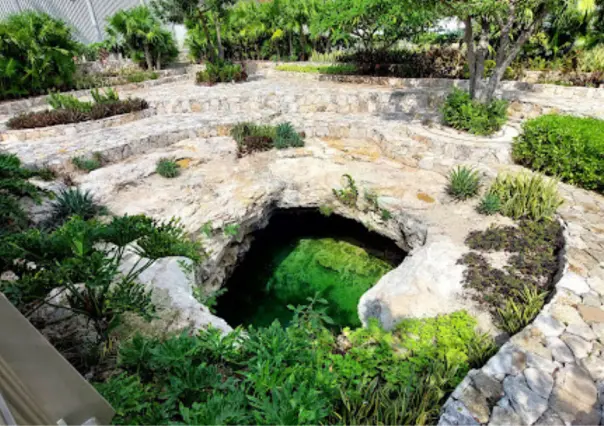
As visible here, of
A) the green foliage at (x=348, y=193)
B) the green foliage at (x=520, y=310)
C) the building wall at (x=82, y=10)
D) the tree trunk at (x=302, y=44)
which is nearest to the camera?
the green foliage at (x=520, y=310)

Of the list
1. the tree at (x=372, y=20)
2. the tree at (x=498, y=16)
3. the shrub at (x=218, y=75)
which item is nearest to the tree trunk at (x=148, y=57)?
the shrub at (x=218, y=75)

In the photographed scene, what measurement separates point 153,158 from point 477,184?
760cm

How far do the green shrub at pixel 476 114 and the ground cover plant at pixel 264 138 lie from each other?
421cm

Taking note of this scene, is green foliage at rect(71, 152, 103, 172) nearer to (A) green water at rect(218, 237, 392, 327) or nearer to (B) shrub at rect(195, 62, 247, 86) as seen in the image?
(A) green water at rect(218, 237, 392, 327)

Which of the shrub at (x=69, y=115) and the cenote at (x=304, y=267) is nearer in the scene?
the cenote at (x=304, y=267)

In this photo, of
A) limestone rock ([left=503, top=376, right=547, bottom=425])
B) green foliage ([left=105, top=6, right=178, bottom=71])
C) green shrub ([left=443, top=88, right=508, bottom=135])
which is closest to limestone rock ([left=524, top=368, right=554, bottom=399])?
limestone rock ([left=503, top=376, right=547, bottom=425])

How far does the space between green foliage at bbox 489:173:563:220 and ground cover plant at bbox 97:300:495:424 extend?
107 inches

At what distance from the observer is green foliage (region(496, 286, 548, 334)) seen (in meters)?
4.02

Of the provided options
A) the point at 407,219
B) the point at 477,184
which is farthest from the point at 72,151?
the point at 477,184

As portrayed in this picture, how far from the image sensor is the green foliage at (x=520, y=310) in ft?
13.2

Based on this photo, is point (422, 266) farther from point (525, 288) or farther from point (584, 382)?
point (584, 382)

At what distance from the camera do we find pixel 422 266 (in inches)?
208

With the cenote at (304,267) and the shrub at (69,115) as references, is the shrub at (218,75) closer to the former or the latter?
the shrub at (69,115)

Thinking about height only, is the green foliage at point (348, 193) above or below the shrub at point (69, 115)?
below
